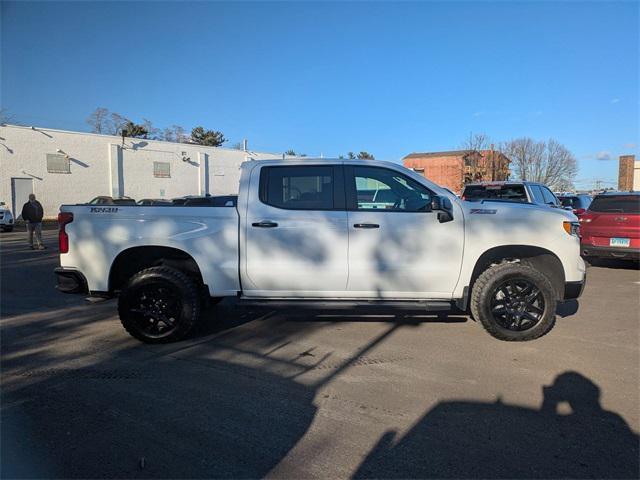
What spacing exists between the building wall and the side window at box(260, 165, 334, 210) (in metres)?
55.7

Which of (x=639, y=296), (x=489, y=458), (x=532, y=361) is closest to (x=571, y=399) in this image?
(x=532, y=361)

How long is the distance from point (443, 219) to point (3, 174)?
30.9m

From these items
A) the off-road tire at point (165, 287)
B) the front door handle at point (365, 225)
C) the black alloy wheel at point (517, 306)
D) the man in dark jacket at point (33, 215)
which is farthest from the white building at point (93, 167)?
the black alloy wheel at point (517, 306)

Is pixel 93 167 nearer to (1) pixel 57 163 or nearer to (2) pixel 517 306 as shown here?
(1) pixel 57 163

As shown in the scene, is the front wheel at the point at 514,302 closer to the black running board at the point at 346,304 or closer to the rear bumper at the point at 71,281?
the black running board at the point at 346,304

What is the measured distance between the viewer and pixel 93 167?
31703 millimetres

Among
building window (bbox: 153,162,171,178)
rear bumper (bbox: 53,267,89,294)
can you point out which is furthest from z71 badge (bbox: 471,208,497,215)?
building window (bbox: 153,162,171,178)

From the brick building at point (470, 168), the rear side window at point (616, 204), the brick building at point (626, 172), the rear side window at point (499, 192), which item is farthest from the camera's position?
the brick building at point (626, 172)

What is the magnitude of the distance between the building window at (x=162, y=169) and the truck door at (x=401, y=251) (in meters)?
33.4

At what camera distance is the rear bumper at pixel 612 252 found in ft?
32.2

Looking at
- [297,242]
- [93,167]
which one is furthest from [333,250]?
[93,167]

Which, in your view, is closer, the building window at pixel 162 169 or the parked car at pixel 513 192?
the parked car at pixel 513 192

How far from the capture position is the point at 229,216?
5.09 meters

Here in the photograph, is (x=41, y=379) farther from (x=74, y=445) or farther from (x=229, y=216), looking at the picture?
(x=229, y=216)
